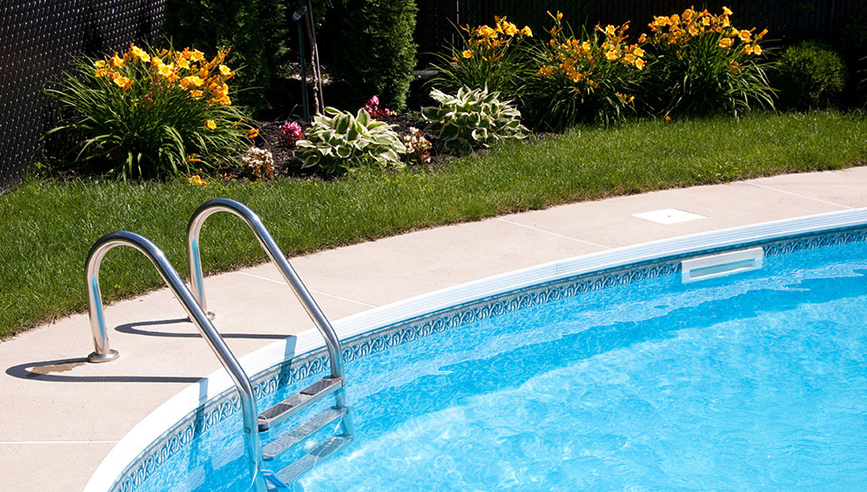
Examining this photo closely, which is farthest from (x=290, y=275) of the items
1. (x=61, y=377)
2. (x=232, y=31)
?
(x=232, y=31)

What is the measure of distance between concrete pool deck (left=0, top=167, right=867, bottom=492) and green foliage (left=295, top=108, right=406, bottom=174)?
5.15 ft

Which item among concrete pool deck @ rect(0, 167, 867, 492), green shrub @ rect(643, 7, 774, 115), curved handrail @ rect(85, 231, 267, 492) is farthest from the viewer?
green shrub @ rect(643, 7, 774, 115)

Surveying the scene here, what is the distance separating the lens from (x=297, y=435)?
3814 mm

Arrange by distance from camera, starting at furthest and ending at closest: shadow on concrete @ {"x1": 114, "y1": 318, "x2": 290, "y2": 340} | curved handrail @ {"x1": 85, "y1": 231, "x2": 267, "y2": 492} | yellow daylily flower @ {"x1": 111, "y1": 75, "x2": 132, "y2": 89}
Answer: yellow daylily flower @ {"x1": 111, "y1": 75, "x2": 132, "y2": 89} < shadow on concrete @ {"x1": 114, "y1": 318, "x2": 290, "y2": 340} < curved handrail @ {"x1": 85, "y1": 231, "x2": 267, "y2": 492}

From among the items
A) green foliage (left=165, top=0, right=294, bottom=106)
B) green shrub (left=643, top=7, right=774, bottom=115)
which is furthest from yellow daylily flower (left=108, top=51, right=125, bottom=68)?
green shrub (left=643, top=7, right=774, bottom=115)

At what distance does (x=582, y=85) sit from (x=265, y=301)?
5.67 m

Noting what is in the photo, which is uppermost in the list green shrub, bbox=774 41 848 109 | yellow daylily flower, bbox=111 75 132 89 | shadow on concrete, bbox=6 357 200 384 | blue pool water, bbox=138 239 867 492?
yellow daylily flower, bbox=111 75 132 89

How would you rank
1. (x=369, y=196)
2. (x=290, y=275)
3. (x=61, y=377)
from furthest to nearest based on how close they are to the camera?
(x=369, y=196), (x=61, y=377), (x=290, y=275)

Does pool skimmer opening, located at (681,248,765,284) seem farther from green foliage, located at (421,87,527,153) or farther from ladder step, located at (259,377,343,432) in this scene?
ladder step, located at (259,377,343,432)

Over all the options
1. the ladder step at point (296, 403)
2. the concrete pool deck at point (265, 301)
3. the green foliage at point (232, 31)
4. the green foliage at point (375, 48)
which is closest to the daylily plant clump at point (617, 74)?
the green foliage at point (375, 48)

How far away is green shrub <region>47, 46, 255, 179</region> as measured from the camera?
753 cm

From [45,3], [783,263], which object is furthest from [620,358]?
[45,3]

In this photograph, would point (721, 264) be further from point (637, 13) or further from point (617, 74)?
point (637, 13)

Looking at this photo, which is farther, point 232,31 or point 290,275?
point 232,31
